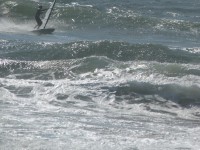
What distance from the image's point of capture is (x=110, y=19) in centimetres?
2989

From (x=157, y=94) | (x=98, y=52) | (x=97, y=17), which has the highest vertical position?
(x=157, y=94)

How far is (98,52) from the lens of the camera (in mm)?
19016

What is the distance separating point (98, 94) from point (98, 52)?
5.46m

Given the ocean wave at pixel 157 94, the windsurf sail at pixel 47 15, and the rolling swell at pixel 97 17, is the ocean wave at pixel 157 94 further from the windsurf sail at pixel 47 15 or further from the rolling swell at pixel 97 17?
the rolling swell at pixel 97 17

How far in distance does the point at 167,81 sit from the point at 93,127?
14.3 feet

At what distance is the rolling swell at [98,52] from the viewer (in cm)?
1827

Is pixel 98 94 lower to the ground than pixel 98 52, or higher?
higher

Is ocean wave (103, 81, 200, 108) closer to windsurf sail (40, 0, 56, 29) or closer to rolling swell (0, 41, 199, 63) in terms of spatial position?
rolling swell (0, 41, 199, 63)

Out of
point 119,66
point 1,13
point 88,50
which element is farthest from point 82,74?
point 1,13

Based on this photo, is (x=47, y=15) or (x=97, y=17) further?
(x=97, y=17)

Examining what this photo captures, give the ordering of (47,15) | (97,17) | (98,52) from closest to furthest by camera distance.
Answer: (98,52), (47,15), (97,17)

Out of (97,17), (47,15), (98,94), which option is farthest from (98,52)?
(97,17)

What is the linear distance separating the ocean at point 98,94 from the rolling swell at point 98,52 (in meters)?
0.03

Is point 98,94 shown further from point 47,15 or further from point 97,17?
point 97,17
